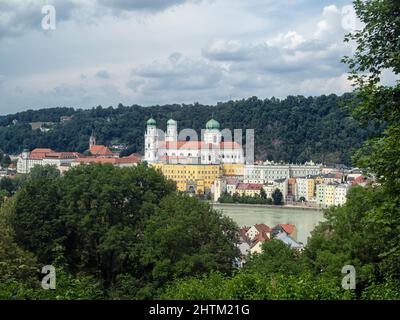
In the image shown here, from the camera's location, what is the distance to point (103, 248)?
9.02m

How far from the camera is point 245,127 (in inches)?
2320

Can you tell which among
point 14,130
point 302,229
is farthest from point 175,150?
point 302,229

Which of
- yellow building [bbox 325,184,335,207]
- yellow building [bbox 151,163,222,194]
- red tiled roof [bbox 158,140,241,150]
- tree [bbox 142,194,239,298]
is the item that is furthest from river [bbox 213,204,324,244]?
tree [bbox 142,194,239,298]

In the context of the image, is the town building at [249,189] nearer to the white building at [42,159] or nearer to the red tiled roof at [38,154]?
the white building at [42,159]

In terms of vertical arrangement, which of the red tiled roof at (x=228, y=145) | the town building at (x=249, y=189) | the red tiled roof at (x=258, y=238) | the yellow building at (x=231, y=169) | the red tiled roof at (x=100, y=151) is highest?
the red tiled roof at (x=228, y=145)

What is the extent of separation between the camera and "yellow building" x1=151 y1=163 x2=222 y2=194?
146 ft

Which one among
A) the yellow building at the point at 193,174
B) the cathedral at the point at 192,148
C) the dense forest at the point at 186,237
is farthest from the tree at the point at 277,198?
the dense forest at the point at 186,237

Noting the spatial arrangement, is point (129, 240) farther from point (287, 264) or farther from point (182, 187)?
point (182, 187)

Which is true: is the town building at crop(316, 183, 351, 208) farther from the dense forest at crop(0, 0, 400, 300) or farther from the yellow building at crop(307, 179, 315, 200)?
the dense forest at crop(0, 0, 400, 300)

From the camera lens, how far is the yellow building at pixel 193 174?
44.4m

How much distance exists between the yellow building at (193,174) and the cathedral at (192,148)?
2.56ft

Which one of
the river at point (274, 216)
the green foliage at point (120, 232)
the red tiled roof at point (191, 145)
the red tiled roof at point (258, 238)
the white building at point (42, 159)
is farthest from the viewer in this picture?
the white building at point (42, 159)

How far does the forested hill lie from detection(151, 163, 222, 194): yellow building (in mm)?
10459

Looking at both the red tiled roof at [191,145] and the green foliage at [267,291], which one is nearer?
the green foliage at [267,291]
